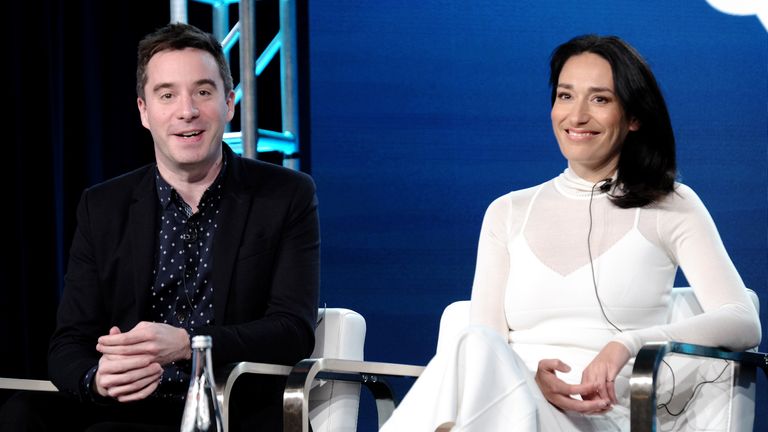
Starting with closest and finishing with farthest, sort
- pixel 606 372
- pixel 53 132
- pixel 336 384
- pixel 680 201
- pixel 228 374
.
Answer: pixel 606 372
pixel 228 374
pixel 680 201
pixel 336 384
pixel 53 132

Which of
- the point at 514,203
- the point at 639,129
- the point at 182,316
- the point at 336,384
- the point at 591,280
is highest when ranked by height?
the point at 639,129

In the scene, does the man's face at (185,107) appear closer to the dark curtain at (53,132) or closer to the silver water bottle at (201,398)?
the silver water bottle at (201,398)

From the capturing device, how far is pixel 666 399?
2.56 metres

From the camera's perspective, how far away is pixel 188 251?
274 centimetres

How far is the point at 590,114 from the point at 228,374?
107 centimetres

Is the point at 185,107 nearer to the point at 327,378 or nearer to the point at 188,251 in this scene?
the point at 188,251

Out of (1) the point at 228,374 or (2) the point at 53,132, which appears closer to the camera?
(1) the point at 228,374

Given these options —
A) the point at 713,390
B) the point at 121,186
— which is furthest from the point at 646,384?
the point at 121,186

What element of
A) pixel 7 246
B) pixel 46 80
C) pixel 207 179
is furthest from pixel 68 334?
pixel 46 80

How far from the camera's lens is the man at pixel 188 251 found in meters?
2.62

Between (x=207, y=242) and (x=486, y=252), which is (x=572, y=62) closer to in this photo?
(x=486, y=252)

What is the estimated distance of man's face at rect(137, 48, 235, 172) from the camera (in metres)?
2.72

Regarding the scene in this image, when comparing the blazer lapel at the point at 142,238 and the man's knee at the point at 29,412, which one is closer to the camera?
the man's knee at the point at 29,412

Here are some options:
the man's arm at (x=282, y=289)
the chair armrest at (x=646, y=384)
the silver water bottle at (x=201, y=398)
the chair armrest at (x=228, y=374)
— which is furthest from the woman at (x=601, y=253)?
the silver water bottle at (x=201, y=398)
